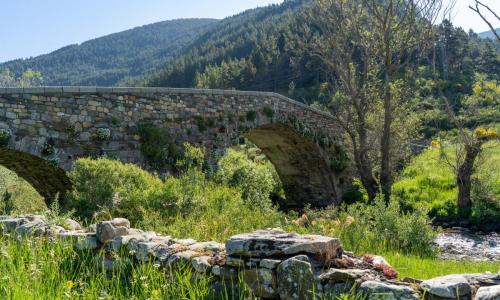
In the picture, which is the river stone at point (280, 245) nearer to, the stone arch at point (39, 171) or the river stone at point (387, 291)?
the river stone at point (387, 291)

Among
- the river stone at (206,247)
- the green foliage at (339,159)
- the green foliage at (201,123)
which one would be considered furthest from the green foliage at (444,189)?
the river stone at (206,247)

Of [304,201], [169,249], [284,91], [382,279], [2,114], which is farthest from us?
[284,91]

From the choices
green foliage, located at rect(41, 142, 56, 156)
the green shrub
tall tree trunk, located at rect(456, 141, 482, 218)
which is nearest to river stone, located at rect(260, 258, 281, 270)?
the green shrub

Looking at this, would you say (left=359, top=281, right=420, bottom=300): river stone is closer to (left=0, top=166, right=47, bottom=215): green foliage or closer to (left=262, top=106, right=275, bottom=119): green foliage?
(left=0, top=166, right=47, bottom=215): green foliage

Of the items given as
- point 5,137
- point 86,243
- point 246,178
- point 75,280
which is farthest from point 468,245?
point 5,137

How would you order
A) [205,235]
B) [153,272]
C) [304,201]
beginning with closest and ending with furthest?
1. [153,272]
2. [205,235]
3. [304,201]

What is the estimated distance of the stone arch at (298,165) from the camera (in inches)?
826

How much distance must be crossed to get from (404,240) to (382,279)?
5.71m

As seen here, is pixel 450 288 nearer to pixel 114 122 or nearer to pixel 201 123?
pixel 114 122

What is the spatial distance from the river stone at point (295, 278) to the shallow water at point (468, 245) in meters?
8.93

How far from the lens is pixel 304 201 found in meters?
24.4

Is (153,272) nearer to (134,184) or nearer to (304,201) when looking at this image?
(134,184)

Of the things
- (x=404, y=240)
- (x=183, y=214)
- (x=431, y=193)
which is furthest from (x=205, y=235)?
(x=431, y=193)

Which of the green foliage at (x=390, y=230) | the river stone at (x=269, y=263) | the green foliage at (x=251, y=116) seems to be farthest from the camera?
the green foliage at (x=251, y=116)
